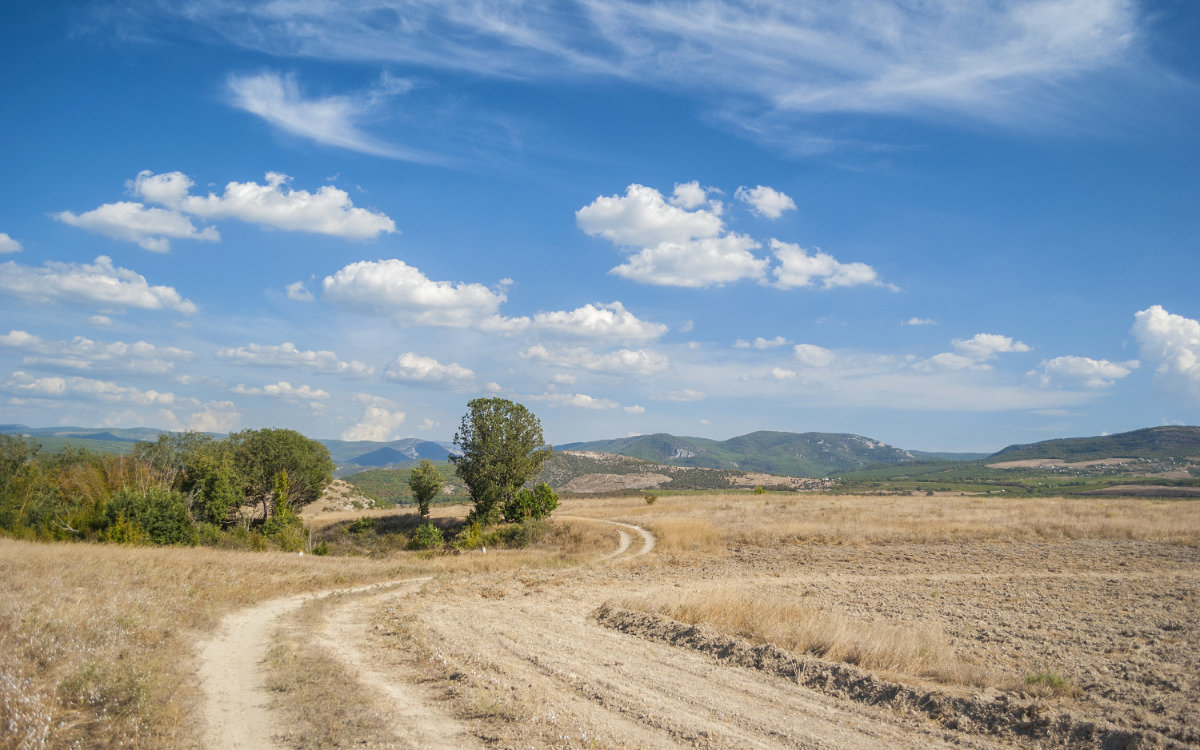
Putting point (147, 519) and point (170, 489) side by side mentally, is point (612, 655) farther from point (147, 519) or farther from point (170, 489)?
point (170, 489)

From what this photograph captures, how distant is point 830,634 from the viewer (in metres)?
13.2

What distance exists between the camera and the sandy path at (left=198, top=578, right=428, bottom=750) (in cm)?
851

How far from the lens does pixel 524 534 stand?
45.9 meters

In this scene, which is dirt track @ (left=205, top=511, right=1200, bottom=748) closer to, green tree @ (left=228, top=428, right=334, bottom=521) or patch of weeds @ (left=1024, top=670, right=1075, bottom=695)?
patch of weeds @ (left=1024, top=670, right=1075, bottom=695)

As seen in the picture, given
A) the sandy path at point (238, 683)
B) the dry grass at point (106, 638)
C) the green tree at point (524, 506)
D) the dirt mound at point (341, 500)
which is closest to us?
the dry grass at point (106, 638)

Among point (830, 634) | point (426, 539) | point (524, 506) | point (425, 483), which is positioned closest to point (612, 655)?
point (830, 634)

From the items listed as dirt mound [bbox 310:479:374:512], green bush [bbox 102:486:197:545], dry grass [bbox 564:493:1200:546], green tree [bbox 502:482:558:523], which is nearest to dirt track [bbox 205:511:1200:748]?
dry grass [bbox 564:493:1200:546]

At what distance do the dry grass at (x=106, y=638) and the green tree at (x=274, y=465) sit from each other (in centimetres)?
3700

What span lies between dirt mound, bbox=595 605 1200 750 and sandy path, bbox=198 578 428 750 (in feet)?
28.6

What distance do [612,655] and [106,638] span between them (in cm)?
1035

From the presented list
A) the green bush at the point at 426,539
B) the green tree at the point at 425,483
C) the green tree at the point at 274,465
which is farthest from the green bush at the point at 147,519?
the green tree at the point at 425,483

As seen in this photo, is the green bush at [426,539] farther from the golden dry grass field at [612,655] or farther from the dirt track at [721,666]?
the dirt track at [721,666]

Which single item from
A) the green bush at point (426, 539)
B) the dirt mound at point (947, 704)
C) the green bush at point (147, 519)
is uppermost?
the dirt mound at point (947, 704)

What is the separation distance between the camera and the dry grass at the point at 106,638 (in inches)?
331
